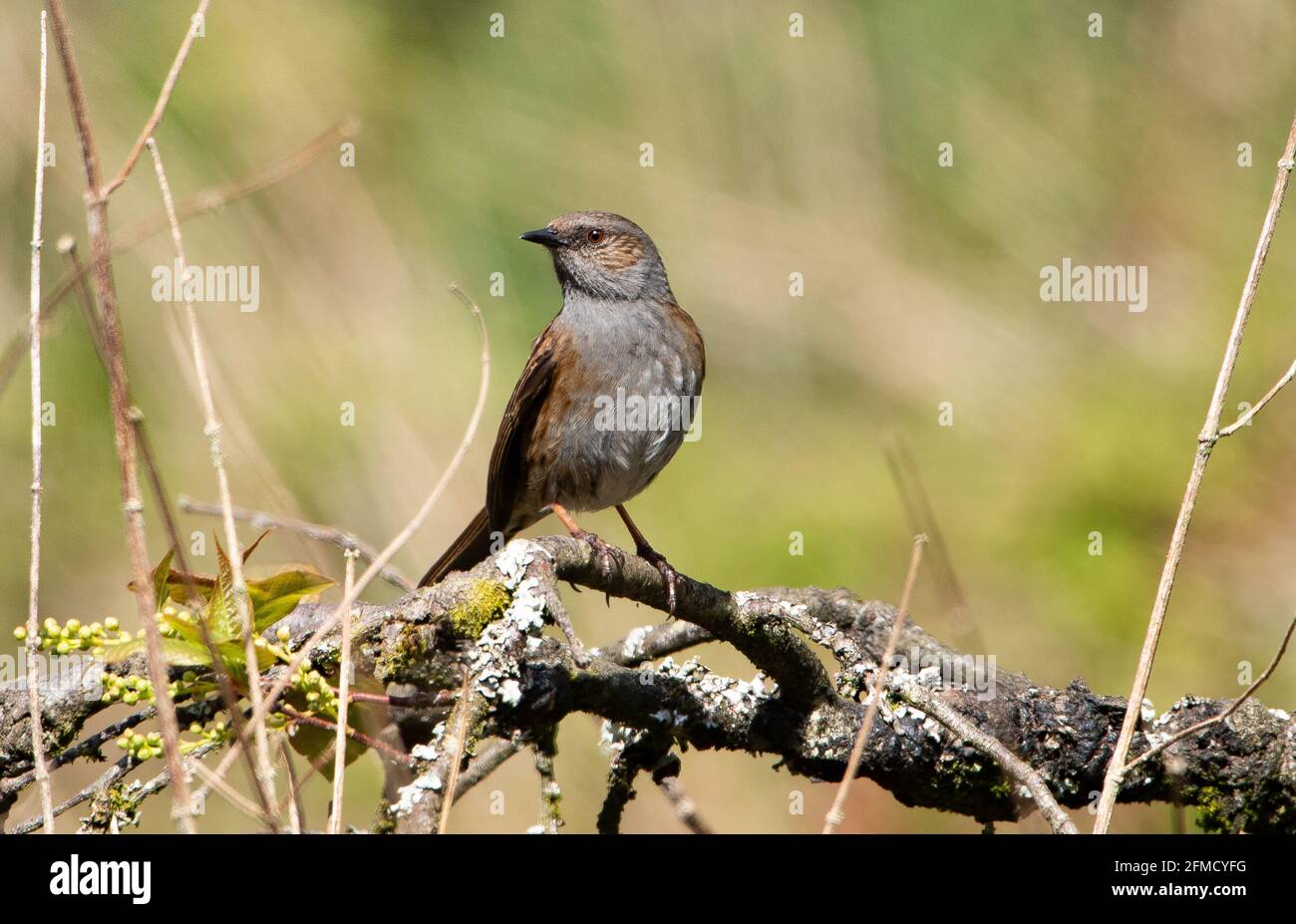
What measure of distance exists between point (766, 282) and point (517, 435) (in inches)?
81.9

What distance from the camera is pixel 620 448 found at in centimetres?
445

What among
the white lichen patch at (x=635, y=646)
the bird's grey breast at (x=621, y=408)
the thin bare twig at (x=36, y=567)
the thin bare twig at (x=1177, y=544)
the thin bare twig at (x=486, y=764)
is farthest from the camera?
the bird's grey breast at (x=621, y=408)

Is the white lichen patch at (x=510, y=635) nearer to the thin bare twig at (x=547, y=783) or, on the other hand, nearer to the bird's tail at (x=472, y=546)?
the thin bare twig at (x=547, y=783)

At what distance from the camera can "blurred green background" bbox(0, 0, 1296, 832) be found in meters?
5.17

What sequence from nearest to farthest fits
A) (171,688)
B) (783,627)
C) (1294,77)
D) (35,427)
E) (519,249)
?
(35,427) < (171,688) < (783,627) < (1294,77) < (519,249)

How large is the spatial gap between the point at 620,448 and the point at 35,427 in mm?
2575

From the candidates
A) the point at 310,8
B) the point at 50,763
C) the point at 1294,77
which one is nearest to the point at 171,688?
the point at 50,763

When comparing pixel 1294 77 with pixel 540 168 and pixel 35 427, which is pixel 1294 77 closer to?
pixel 540 168

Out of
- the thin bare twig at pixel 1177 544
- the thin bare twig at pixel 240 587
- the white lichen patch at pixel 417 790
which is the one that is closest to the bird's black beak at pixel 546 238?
the thin bare twig at pixel 240 587

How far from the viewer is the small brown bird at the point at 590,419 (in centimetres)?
448

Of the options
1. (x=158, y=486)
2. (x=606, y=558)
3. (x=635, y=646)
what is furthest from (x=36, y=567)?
(x=635, y=646)

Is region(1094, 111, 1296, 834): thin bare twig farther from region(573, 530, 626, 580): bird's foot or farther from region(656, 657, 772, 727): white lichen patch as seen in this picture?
region(573, 530, 626, 580): bird's foot

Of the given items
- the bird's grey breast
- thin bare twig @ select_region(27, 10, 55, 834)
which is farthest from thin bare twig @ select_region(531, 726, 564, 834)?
the bird's grey breast

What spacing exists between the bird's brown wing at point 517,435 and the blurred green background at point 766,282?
0.60 meters
